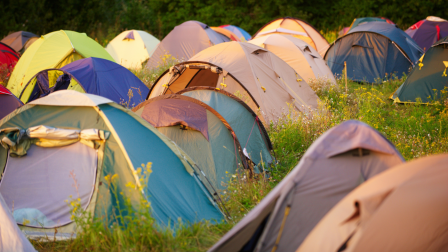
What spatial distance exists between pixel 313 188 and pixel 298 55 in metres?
6.80

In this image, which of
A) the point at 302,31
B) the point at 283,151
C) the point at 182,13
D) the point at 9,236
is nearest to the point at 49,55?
the point at 283,151

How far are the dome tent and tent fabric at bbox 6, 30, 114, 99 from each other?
134 centimetres

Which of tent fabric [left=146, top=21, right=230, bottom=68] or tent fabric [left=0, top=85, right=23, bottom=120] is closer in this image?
tent fabric [left=0, top=85, right=23, bottom=120]

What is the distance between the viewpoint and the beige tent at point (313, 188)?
248cm

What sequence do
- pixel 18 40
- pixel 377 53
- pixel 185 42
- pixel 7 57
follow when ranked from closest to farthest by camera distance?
pixel 377 53, pixel 7 57, pixel 185 42, pixel 18 40

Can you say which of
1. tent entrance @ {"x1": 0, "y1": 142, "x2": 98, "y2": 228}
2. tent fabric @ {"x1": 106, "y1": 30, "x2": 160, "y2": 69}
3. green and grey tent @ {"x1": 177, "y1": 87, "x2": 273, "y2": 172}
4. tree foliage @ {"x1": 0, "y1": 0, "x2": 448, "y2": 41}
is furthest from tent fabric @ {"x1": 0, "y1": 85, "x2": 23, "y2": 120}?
tree foliage @ {"x1": 0, "y1": 0, "x2": 448, "y2": 41}

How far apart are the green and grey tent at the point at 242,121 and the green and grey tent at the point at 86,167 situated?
1391mm

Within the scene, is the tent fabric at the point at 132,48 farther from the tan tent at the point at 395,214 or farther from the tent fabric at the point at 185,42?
the tan tent at the point at 395,214

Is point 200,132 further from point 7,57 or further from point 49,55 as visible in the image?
point 7,57

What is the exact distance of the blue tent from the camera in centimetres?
996

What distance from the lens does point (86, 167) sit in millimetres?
3299

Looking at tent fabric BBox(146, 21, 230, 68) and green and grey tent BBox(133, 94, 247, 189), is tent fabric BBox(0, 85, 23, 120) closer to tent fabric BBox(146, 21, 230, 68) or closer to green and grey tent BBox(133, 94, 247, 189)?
green and grey tent BBox(133, 94, 247, 189)

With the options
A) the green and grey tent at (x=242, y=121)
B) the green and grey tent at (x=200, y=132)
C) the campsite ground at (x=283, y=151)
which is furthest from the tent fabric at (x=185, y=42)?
the green and grey tent at (x=200, y=132)

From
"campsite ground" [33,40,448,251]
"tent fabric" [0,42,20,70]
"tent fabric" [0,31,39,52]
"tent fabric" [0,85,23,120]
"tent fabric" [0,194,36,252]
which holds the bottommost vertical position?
"campsite ground" [33,40,448,251]
